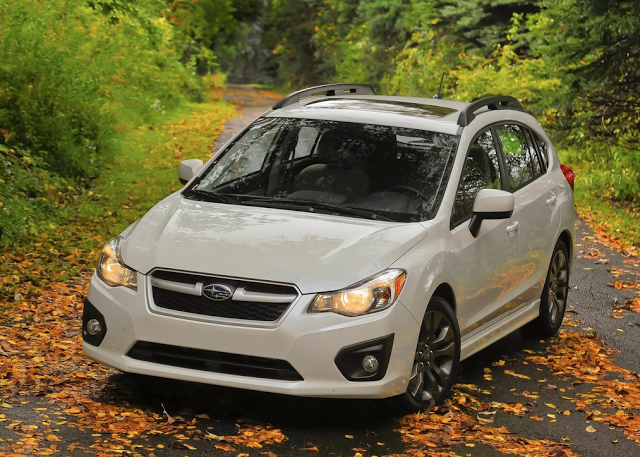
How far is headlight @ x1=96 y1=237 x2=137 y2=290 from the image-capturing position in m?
6.68

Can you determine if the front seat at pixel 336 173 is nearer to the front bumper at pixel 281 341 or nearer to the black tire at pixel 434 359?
the black tire at pixel 434 359

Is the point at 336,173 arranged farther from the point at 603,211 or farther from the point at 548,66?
the point at 548,66

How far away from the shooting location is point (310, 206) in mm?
7371

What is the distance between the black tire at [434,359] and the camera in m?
6.90

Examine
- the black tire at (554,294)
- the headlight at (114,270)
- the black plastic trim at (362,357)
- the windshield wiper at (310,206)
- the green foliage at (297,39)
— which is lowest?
the green foliage at (297,39)

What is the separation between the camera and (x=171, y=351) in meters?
6.52

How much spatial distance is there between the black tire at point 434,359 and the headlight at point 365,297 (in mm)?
417

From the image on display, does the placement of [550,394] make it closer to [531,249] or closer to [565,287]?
[531,249]

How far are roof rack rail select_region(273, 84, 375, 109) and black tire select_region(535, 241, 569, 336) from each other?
2.04 m

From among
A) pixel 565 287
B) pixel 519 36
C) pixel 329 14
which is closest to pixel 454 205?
pixel 565 287

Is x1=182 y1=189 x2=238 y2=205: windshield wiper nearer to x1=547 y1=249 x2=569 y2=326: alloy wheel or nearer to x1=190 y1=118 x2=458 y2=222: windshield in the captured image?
x1=190 y1=118 x2=458 y2=222: windshield

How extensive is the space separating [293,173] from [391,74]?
35.3 metres

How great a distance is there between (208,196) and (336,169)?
2.79 feet

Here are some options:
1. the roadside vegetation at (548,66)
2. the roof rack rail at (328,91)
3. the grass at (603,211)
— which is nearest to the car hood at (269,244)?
the roof rack rail at (328,91)
